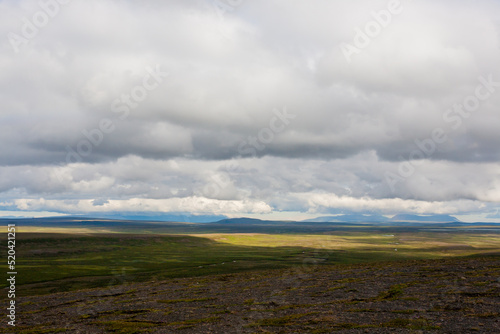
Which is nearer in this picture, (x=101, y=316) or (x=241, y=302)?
(x=101, y=316)

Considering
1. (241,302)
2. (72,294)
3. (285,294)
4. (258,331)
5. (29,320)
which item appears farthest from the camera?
(72,294)

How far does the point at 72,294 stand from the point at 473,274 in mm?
73305

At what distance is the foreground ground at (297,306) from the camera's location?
3462 centimetres

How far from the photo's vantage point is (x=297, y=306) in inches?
1784

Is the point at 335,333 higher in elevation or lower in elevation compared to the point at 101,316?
higher

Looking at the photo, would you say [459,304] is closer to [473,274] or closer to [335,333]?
[335,333]

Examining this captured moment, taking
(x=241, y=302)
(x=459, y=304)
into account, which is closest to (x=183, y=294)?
(x=241, y=302)

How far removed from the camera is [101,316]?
46219 mm

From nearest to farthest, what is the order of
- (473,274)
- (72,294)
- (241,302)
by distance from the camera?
(241,302)
(473,274)
(72,294)

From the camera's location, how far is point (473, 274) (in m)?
58.8

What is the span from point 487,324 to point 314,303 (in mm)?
20263

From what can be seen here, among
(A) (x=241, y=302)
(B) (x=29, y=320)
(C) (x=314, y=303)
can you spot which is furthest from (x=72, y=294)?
(C) (x=314, y=303)

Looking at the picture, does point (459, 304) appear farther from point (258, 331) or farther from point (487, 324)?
point (258, 331)

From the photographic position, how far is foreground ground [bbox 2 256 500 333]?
114ft
